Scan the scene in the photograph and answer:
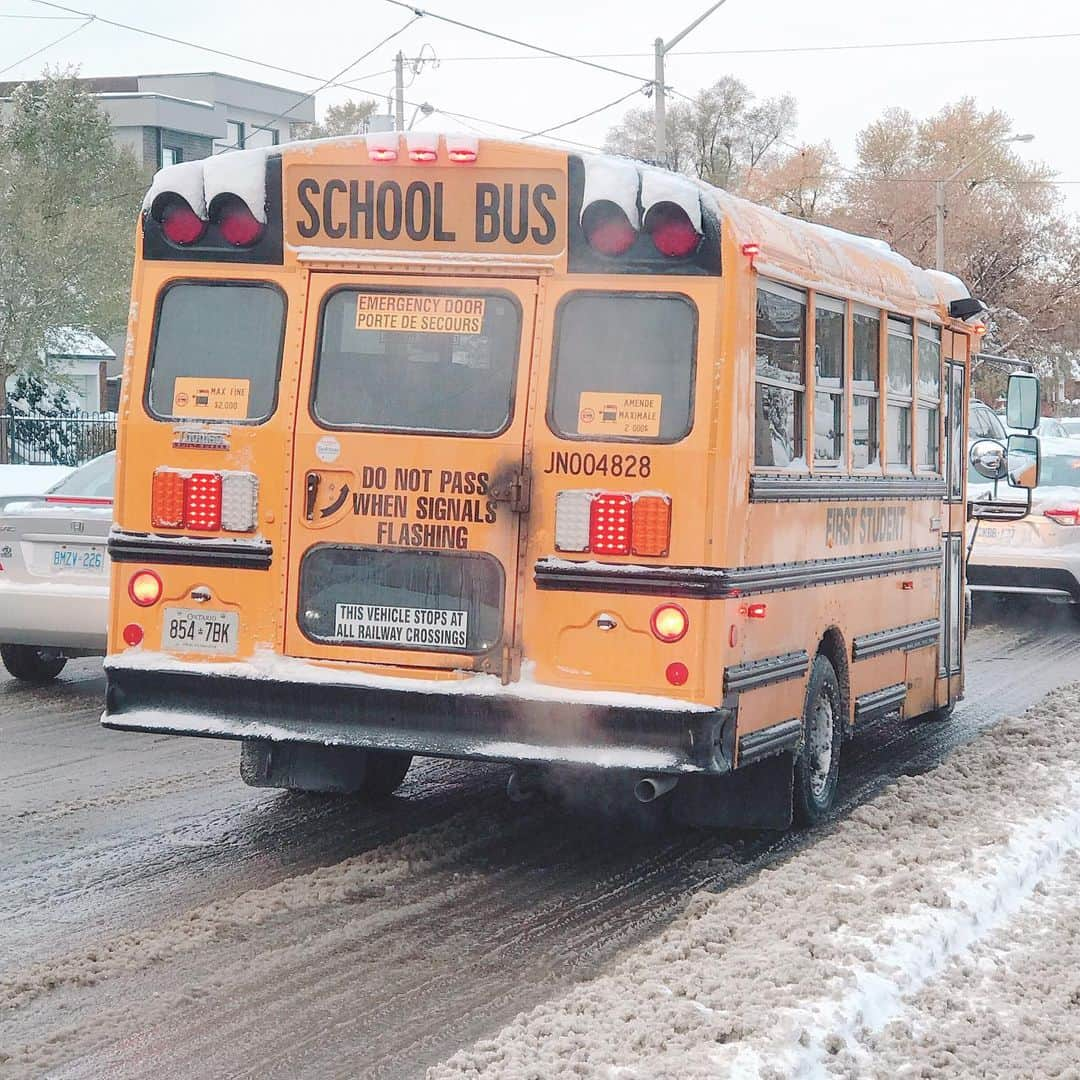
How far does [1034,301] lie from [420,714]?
177ft

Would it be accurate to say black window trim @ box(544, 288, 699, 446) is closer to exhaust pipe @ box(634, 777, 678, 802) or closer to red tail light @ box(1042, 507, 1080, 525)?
exhaust pipe @ box(634, 777, 678, 802)

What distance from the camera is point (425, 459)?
6.66 meters

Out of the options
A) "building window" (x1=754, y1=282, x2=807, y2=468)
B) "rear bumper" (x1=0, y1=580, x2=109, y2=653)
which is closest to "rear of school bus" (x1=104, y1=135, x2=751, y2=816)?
"building window" (x1=754, y1=282, x2=807, y2=468)

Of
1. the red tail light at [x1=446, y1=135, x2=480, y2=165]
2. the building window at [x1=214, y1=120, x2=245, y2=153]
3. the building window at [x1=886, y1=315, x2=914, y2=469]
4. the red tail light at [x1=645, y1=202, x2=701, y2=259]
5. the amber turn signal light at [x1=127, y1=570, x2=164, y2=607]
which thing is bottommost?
the amber turn signal light at [x1=127, y1=570, x2=164, y2=607]

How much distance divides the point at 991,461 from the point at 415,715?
5.03m

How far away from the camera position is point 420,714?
259 inches

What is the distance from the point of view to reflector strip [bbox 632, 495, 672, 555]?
21.0 feet

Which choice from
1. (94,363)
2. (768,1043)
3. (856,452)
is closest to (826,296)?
(856,452)

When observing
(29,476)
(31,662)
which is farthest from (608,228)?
(29,476)

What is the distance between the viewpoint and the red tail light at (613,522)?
6395 mm

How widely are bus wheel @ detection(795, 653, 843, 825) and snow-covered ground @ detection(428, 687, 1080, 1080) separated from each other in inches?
11.7

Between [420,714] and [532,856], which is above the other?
[420,714]

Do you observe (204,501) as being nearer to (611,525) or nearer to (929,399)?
(611,525)

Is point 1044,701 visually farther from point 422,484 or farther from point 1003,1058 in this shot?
point 1003,1058
